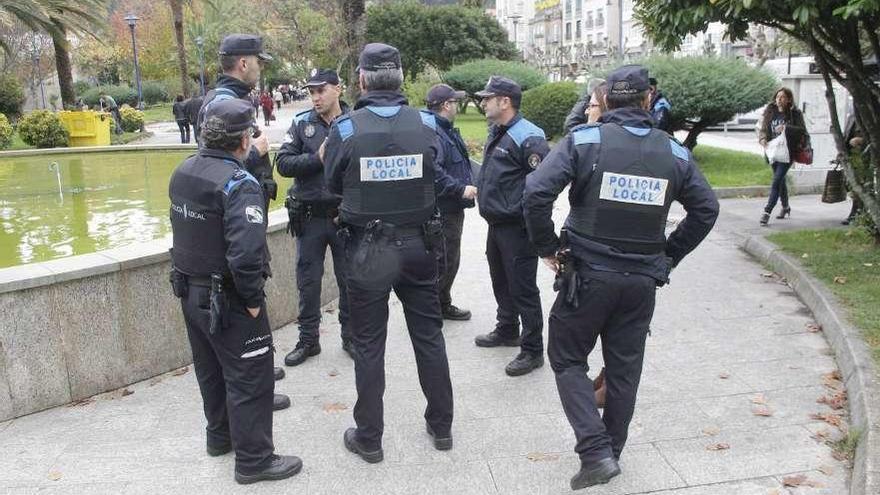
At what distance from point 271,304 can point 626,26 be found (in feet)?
265

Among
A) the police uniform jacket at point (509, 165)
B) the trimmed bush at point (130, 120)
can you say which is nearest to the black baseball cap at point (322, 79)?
the police uniform jacket at point (509, 165)

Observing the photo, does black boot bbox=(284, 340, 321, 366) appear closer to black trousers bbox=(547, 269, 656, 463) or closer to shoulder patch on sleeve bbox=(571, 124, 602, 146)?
black trousers bbox=(547, 269, 656, 463)

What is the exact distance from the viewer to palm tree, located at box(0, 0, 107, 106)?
2269 cm

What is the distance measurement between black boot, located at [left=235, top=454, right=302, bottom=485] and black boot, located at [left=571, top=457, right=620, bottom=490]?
143 cm

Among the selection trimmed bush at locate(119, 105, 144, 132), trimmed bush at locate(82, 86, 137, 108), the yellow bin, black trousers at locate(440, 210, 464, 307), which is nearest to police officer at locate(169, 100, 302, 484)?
black trousers at locate(440, 210, 464, 307)

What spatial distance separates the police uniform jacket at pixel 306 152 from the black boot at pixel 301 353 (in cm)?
111

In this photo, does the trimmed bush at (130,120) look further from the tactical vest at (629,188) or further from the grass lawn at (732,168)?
the tactical vest at (629,188)

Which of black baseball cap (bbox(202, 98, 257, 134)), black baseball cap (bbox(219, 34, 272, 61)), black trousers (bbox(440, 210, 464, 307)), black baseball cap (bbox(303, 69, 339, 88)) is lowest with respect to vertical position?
black trousers (bbox(440, 210, 464, 307))

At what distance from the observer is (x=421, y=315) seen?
13.8ft

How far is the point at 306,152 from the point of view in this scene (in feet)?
18.0

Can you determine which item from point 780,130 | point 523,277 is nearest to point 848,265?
point 780,130

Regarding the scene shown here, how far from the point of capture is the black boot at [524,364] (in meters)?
5.42

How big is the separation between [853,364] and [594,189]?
2.47 m

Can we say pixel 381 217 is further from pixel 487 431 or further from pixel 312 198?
pixel 312 198
